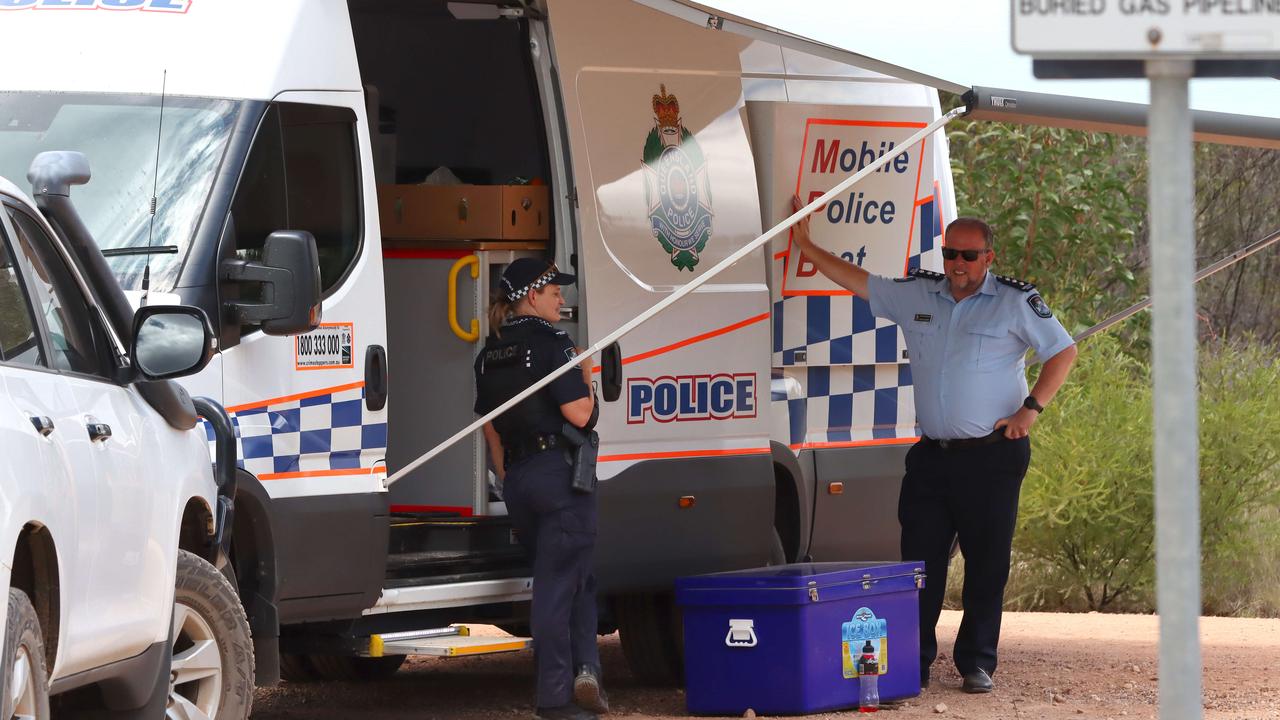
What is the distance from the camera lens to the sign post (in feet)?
10.3

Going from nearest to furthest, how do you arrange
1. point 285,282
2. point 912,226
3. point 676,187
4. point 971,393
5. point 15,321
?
point 15,321 < point 285,282 < point 676,187 < point 971,393 < point 912,226

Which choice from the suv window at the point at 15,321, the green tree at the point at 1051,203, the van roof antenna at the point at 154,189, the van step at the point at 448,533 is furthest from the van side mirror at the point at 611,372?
the green tree at the point at 1051,203

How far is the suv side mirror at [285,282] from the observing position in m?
6.08

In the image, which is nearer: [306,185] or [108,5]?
[108,5]

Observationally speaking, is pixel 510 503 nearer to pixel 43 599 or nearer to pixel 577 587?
pixel 577 587

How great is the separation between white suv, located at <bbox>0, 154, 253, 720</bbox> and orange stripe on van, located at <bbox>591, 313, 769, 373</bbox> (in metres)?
2.39

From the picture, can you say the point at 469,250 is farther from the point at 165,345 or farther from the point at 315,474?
the point at 165,345

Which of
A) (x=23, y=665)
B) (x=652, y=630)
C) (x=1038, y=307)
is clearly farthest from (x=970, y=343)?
(x=23, y=665)

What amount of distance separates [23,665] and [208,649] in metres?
1.49

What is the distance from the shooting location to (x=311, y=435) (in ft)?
21.4

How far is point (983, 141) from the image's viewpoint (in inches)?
611

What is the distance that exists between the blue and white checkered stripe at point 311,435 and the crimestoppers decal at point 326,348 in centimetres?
10

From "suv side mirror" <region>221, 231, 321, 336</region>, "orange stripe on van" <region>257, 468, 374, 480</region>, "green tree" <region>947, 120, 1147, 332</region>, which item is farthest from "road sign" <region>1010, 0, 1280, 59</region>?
"green tree" <region>947, 120, 1147, 332</region>

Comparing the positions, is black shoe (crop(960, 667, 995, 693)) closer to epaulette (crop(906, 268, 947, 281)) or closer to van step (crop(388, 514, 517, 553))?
epaulette (crop(906, 268, 947, 281))
